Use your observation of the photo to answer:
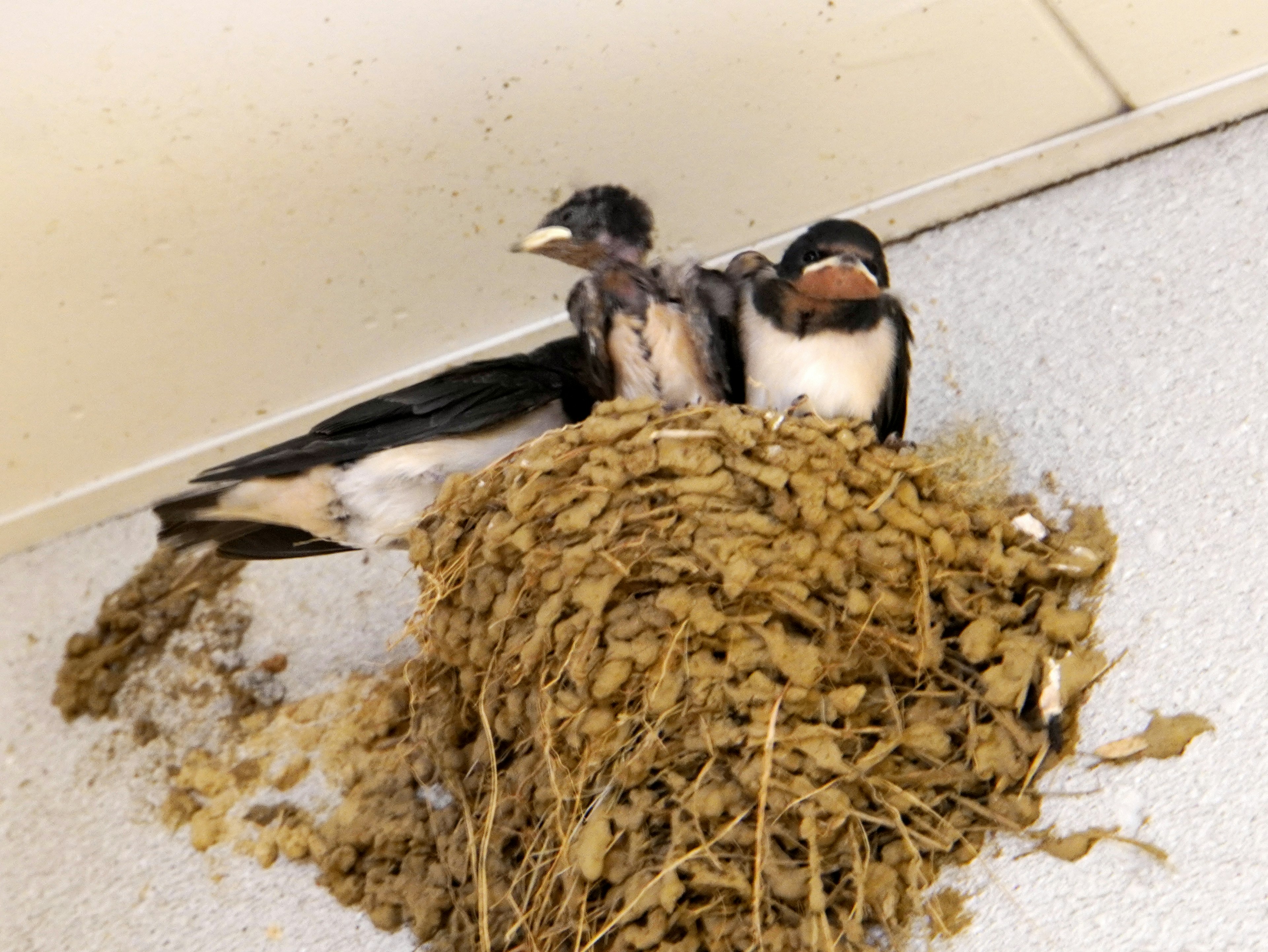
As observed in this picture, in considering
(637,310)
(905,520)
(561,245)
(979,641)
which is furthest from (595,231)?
(979,641)

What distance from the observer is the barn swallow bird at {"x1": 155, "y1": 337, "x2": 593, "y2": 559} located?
238cm

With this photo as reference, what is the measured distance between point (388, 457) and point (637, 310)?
0.50 m

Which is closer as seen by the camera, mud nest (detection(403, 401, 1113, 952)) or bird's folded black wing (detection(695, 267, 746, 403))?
mud nest (detection(403, 401, 1113, 952))

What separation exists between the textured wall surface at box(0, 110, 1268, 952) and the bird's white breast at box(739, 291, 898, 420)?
264 mm

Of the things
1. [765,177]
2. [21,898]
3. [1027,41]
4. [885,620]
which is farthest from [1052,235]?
[21,898]

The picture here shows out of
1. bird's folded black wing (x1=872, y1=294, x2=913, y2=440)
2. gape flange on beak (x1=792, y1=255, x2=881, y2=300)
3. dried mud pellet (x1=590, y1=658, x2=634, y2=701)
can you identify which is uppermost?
gape flange on beak (x1=792, y1=255, x2=881, y2=300)

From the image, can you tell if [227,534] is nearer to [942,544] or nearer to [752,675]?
[752,675]

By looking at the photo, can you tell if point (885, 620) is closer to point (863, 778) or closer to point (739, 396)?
point (863, 778)

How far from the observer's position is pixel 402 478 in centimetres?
242

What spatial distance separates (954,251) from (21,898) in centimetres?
211

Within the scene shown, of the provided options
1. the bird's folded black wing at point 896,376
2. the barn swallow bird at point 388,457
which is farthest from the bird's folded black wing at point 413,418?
the bird's folded black wing at point 896,376

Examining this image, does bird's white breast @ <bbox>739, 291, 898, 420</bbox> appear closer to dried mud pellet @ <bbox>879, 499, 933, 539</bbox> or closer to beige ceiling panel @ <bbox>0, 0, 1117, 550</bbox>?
dried mud pellet @ <bbox>879, 499, 933, 539</bbox>

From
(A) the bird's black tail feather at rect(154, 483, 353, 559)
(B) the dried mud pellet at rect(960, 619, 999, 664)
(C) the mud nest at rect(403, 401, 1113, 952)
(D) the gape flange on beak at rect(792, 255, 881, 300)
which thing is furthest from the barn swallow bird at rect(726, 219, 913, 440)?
(A) the bird's black tail feather at rect(154, 483, 353, 559)

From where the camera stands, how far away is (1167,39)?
93.9 inches
